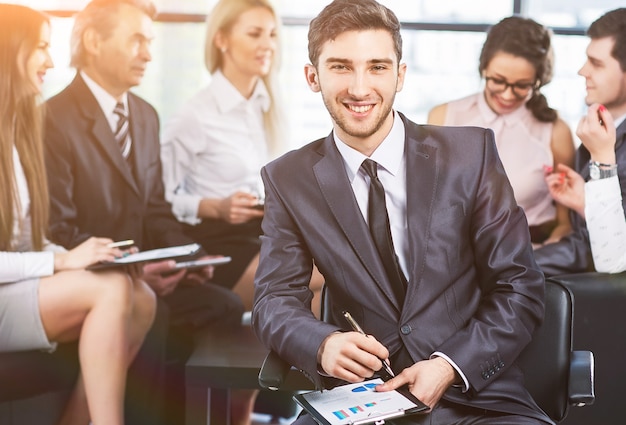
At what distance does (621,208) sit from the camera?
2723 mm

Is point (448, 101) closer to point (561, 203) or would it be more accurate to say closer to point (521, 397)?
point (561, 203)

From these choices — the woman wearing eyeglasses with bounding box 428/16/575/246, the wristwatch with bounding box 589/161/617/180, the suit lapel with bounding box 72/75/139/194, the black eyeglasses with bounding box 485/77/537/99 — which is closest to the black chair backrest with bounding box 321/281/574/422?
the wristwatch with bounding box 589/161/617/180

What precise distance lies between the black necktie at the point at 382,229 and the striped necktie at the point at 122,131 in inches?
59.3

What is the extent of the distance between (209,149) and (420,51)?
1.01 meters

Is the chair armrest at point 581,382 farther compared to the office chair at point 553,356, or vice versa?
the office chair at point 553,356

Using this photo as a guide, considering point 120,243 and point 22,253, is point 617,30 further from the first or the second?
point 22,253

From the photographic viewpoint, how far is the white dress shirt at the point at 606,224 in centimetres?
269

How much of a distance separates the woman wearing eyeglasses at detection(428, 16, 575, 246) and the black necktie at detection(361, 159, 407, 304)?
1274 millimetres


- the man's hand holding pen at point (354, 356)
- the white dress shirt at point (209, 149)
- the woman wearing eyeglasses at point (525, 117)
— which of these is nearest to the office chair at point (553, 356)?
the man's hand holding pen at point (354, 356)

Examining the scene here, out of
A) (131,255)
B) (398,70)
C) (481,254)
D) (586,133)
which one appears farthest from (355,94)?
(131,255)

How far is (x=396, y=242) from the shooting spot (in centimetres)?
212

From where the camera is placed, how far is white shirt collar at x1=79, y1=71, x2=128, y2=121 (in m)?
3.27

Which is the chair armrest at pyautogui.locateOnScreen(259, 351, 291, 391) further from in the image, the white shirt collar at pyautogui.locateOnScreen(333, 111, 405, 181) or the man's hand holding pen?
the white shirt collar at pyautogui.locateOnScreen(333, 111, 405, 181)

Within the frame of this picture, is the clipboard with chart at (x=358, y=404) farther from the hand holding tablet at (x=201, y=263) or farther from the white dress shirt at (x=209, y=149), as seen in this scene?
the white dress shirt at (x=209, y=149)
